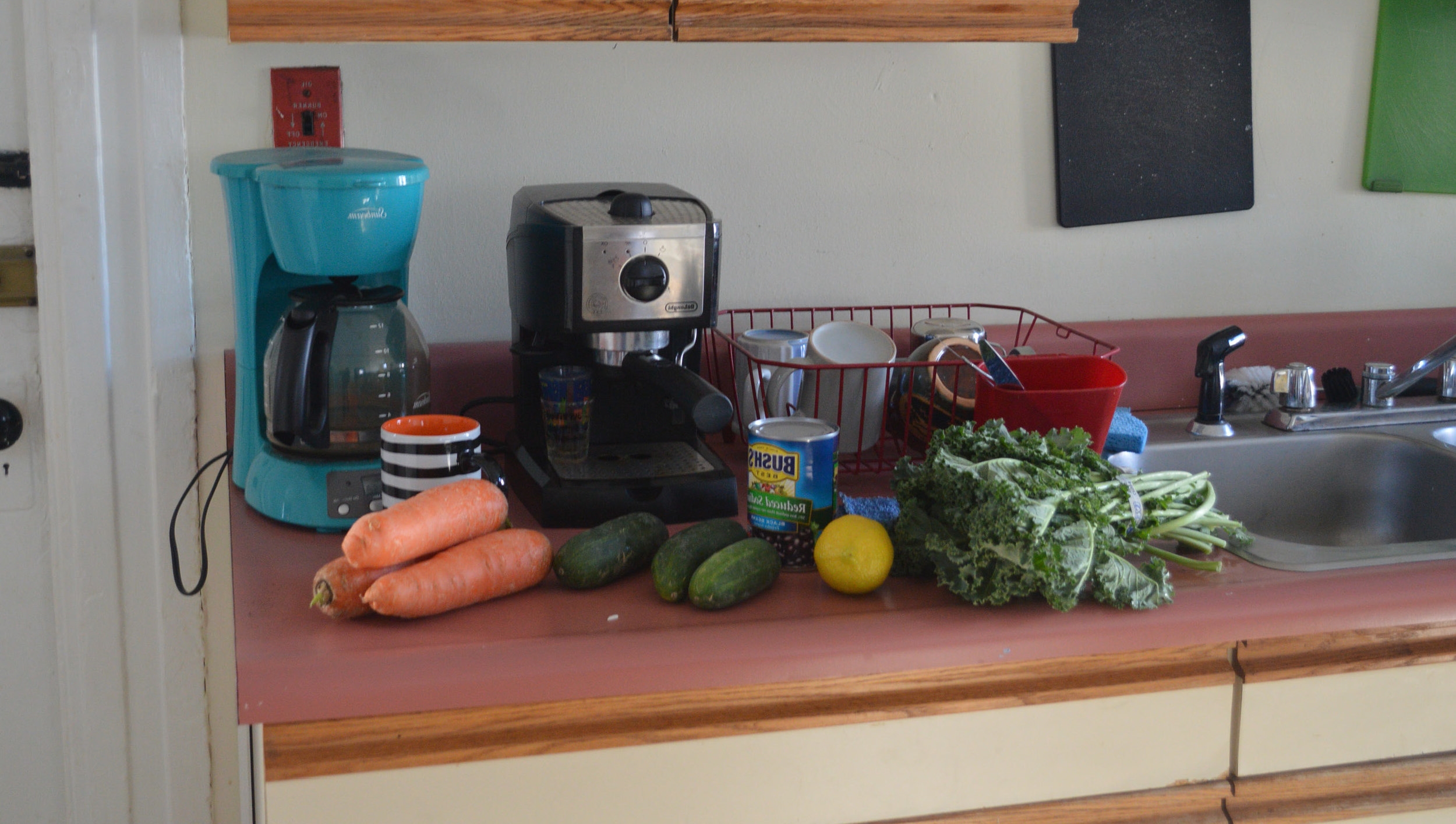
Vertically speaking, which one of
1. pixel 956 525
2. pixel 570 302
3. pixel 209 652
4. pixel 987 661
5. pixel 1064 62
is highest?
pixel 1064 62

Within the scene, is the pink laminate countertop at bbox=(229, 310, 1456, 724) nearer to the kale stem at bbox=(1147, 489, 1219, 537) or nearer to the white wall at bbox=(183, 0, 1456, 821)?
the kale stem at bbox=(1147, 489, 1219, 537)

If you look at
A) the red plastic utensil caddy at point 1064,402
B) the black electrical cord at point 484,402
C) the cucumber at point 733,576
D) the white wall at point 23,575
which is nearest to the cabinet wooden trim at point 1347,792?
the red plastic utensil caddy at point 1064,402

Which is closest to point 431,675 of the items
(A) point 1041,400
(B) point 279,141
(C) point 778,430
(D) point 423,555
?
(D) point 423,555

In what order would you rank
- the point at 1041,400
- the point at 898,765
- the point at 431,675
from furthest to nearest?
1. the point at 1041,400
2. the point at 898,765
3. the point at 431,675

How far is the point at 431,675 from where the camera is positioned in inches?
32.9

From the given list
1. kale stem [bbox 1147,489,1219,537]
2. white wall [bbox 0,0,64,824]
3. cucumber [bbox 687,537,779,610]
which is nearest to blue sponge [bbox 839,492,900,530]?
cucumber [bbox 687,537,779,610]

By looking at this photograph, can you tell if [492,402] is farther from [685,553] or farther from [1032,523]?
[1032,523]

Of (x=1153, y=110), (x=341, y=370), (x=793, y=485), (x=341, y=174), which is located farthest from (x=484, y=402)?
(x=1153, y=110)

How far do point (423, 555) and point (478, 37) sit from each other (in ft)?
1.85

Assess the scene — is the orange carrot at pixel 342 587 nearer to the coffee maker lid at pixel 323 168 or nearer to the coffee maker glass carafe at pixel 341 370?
the coffee maker glass carafe at pixel 341 370

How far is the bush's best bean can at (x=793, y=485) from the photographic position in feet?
3.29

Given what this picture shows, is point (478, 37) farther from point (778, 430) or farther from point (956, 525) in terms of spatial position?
point (956, 525)

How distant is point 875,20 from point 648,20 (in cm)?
26

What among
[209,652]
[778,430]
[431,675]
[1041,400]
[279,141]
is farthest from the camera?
[209,652]
